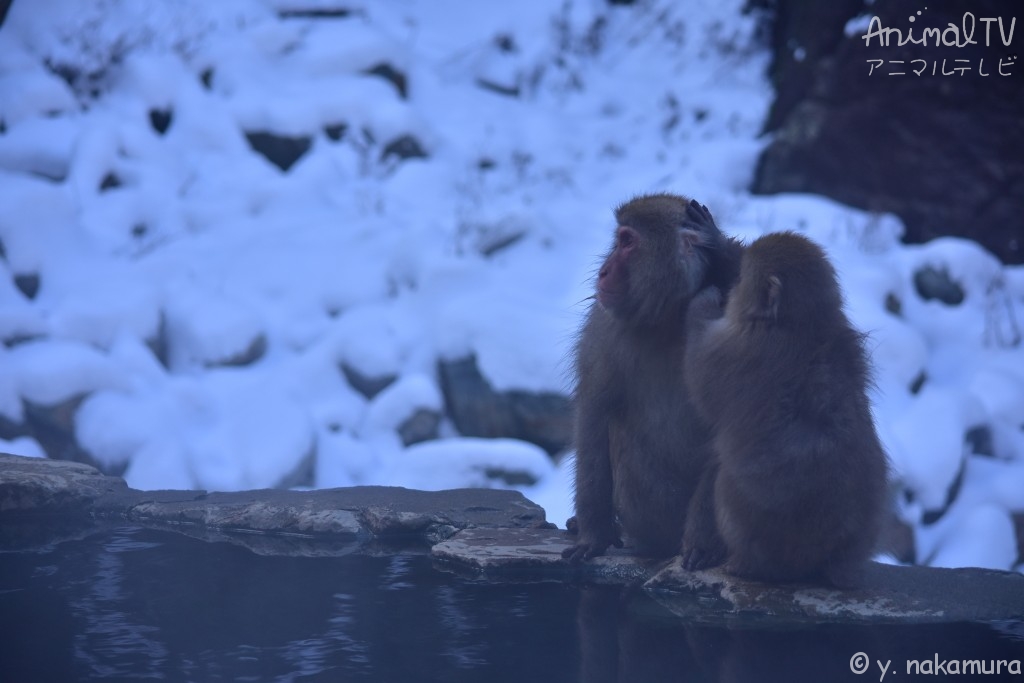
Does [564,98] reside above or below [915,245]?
above

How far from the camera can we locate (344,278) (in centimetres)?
590

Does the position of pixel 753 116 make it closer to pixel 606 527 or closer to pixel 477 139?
pixel 477 139

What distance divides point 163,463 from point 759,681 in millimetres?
3398

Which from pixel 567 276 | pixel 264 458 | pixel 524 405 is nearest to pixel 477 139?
pixel 567 276

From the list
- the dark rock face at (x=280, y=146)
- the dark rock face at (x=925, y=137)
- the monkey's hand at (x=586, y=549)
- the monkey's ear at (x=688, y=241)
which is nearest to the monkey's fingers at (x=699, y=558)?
the monkey's hand at (x=586, y=549)

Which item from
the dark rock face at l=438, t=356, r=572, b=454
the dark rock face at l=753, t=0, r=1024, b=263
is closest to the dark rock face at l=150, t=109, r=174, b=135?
the dark rock face at l=438, t=356, r=572, b=454

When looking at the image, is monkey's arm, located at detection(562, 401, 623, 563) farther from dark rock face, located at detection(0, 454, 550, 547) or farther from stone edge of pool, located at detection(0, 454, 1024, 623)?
dark rock face, located at detection(0, 454, 550, 547)

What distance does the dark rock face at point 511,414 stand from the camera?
5.30 m

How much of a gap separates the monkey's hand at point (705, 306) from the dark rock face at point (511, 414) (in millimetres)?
2677

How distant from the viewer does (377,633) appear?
219cm

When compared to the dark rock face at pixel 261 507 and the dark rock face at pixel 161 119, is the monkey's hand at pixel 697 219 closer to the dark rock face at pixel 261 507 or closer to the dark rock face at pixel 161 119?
the dark rock face at pixel 261 507

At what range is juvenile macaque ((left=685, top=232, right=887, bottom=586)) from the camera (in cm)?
231

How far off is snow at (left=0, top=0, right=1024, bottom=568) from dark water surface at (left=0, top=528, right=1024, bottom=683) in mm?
2086

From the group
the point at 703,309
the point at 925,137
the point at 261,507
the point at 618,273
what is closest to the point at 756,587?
the point at 703,309
